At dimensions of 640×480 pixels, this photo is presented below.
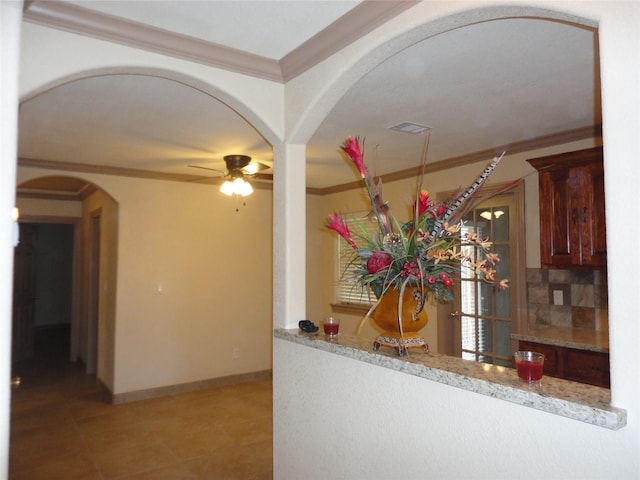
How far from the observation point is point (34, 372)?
6.55 meters

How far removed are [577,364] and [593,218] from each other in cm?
104

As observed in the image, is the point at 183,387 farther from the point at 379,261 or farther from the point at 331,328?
the point at 379,261

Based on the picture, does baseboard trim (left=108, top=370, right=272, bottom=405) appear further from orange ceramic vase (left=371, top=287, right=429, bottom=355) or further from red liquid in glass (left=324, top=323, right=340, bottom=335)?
orange ceramic vase (left=371, top=287, right=429, bottom=355)

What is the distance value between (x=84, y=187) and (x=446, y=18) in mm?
5685

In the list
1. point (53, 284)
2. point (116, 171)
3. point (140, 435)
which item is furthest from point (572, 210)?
point (53, 284)

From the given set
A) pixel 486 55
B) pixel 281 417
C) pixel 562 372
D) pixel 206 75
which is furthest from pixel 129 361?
pixel 486 55

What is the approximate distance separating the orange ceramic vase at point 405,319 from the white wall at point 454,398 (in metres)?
0.14

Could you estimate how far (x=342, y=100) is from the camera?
3080mm

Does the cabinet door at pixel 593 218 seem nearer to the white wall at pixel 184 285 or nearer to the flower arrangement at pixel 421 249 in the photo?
the flower arrangement at pixel 421 249

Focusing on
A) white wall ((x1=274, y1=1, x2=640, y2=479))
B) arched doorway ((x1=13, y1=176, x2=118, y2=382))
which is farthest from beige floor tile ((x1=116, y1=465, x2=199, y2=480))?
arched doorway ((x1=13, y1=176, x2=118, y2=382))

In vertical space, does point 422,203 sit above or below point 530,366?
above

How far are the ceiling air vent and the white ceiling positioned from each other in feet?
0.26

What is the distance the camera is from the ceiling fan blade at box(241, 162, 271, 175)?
14.1 ft

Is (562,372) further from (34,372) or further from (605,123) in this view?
(34,372)
